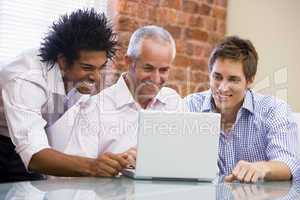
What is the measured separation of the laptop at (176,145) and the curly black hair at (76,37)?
59 cm

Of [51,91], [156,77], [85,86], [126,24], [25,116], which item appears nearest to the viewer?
[25,116]

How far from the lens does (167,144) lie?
4.37ft

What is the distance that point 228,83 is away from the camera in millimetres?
2074

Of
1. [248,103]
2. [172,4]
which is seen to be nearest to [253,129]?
[248,103]

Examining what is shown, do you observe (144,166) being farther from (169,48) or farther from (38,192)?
(169,48)

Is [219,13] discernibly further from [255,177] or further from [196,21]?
[255,177]

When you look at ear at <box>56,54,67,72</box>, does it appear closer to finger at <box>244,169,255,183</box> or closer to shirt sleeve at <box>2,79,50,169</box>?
shirt sleeve at <box>2,79,50,169</box>

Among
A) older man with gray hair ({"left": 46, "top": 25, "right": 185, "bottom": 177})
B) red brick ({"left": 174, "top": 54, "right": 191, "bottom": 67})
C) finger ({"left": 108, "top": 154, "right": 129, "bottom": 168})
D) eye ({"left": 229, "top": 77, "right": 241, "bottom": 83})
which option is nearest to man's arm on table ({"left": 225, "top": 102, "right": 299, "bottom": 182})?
eye ({"left": 229, "top": 77, "right": 241, "bottom": 83})

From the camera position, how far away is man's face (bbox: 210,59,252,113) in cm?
207

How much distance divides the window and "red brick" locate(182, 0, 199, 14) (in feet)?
2.39

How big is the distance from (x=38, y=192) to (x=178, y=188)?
376mm

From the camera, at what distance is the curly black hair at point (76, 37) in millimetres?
1796

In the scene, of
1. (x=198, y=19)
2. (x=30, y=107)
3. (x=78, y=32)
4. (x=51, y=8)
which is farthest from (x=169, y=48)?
(x=198, y=19)

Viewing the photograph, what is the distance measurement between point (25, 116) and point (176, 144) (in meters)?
0.58
